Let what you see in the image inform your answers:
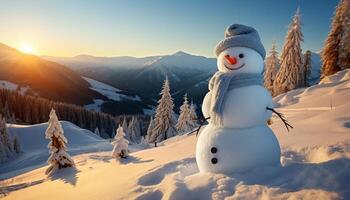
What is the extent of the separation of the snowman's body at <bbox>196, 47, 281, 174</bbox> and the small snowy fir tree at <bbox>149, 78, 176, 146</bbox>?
2742 centimetres

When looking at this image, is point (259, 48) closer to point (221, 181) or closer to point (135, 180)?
point (221, 181)

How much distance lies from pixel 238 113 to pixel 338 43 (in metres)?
31.8

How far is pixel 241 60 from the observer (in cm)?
516

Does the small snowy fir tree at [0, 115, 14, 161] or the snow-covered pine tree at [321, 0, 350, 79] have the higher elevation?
the snow-covered pine tree at [321, 0, 350, 79]

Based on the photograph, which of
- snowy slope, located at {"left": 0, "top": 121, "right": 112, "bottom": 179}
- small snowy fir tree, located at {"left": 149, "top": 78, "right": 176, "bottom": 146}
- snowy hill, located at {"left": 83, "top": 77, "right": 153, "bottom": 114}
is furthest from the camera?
snowy hill, located at {"left": 83, "top": 77, "right": 153, "bottom": 114}

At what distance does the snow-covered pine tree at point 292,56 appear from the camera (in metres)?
33.5

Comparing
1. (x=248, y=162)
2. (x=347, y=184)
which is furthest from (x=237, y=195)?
(x=347, y=184)

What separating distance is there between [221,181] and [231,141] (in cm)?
75

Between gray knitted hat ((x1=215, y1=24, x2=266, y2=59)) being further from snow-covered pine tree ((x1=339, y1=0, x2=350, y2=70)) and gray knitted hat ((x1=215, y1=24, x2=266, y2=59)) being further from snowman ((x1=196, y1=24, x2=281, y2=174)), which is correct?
snow-covered pine tree ((x1=339, y1=0, x2=350, y2=70))

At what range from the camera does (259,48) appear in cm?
530

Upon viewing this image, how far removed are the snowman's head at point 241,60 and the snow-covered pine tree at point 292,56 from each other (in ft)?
103

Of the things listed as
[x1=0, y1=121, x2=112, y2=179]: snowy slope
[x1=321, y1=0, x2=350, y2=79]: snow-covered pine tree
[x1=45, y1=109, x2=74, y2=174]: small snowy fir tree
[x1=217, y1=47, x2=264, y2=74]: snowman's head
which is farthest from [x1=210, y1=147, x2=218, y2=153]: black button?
[x1=321, y1=0, x2=350, y2=79]: snow-covered pine tree

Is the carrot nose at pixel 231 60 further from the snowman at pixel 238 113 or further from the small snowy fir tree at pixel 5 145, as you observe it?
the small snowy fir tree at pixel 5 145

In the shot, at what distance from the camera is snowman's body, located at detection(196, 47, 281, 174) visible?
483 cm
